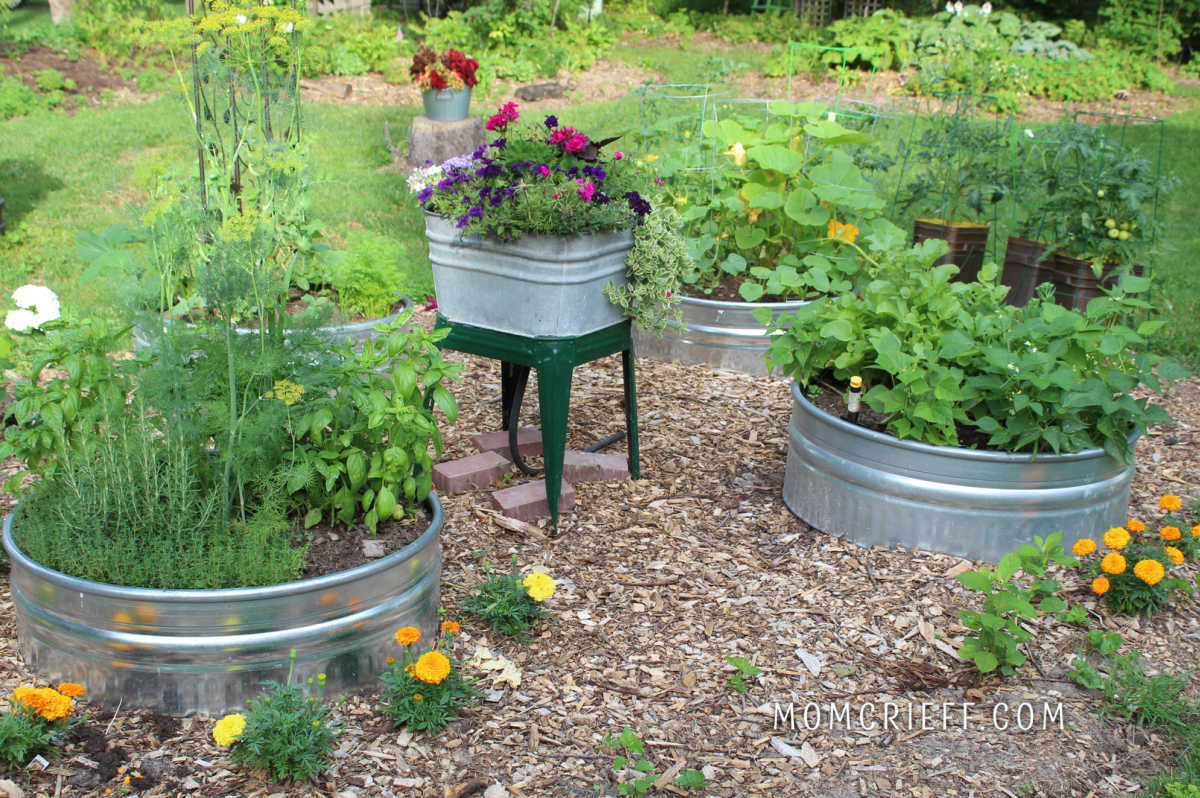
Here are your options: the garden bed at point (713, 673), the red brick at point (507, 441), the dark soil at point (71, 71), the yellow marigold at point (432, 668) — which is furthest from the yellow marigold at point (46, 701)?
the dark soil at point (71, 71)

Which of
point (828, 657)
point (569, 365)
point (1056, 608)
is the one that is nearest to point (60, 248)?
point (569, 365)

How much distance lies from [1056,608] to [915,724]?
1.59ft

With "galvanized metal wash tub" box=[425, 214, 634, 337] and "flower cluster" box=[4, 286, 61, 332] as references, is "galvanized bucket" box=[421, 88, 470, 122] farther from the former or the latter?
"flower cluster" box=[4, 286, 61, 332]

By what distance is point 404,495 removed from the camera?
282cm

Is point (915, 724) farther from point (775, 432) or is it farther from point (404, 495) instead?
point (775, 432)

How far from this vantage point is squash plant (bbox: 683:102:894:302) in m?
4.71

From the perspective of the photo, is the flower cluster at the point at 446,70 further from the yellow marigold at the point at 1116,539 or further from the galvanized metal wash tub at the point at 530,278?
the yellow marigold at the point at 1116,539

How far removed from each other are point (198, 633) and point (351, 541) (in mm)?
478

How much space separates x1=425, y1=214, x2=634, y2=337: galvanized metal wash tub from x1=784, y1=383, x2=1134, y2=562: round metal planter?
2.61 feet

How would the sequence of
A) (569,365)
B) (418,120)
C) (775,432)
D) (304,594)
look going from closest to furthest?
(304,594)
(569,365)
(775,432)
(418,120)

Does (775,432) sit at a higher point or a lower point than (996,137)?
lower

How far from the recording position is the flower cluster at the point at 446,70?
734cm

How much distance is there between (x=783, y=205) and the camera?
478 cm

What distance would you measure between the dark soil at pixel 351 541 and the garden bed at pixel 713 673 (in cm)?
29
